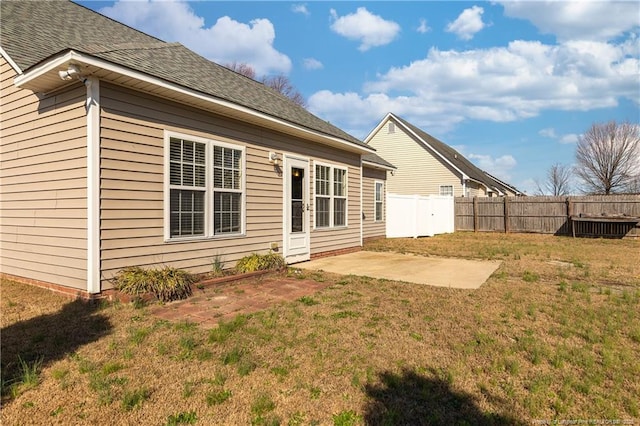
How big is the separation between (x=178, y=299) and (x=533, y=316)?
15.5ft

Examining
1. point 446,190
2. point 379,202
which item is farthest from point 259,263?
point 446,190

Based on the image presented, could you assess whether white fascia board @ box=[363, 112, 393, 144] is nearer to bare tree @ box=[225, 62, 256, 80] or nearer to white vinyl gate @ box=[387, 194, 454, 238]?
white vinyl gate @ box=[387, 194, 454, 238]

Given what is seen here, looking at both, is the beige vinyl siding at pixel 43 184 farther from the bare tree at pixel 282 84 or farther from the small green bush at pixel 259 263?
the bare tree at pixel 282 84

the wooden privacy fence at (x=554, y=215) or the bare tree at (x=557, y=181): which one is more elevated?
the bare tree at (x=557, y=181)

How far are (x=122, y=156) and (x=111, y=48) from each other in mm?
1856

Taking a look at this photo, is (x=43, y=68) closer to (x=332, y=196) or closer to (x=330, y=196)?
(x=330, y=196)

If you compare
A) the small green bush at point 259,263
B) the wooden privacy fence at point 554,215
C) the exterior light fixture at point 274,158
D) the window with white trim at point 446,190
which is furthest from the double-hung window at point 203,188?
the window with white trim at point 446,190

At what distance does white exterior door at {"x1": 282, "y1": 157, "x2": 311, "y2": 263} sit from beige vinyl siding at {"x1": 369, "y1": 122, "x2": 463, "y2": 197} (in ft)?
49.0

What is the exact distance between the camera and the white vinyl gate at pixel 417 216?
49.9 ft

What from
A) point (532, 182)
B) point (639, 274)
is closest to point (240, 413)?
point (639, 274)

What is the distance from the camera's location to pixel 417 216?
16.3m

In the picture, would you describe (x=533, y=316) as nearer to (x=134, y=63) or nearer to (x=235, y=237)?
(x=235, y=237)

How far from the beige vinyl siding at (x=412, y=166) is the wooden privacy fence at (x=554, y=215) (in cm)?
254

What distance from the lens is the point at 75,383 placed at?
2.76m
